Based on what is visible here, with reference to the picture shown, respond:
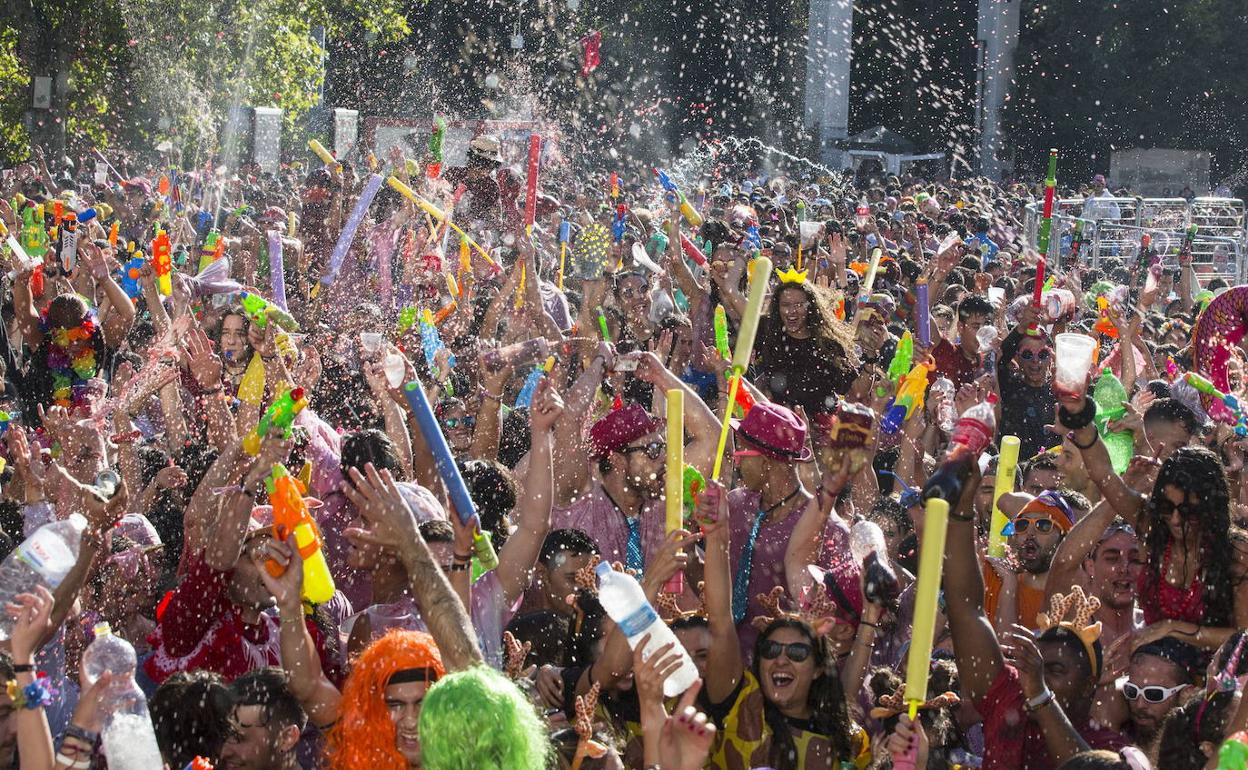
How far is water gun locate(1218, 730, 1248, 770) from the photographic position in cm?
260

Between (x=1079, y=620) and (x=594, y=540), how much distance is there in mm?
1500

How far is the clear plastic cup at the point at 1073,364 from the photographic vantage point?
13.9 feet

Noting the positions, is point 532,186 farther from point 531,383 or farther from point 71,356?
point 71,356

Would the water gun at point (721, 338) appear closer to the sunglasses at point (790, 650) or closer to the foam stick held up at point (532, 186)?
the foam stick held up at point (532, 186)

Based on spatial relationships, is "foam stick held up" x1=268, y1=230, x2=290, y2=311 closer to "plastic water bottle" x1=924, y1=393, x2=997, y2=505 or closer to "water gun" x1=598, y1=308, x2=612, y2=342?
"water gun" x1=598, y1=308, x2=612, y2=342

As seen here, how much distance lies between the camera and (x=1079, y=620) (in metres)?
4.01

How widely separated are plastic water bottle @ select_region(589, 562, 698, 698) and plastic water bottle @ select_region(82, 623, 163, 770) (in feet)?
3.32

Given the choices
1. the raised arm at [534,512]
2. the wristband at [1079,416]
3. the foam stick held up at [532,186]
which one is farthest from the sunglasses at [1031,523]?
the foam stick held up at [532,186]

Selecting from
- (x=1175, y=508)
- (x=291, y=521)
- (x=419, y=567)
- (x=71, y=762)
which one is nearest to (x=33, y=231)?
(x=291, y=521)

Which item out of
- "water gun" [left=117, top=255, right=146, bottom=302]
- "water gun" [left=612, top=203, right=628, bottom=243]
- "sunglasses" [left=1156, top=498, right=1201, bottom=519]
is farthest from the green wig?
"water gun" [left=612, top=203, right=628, bottom=243]

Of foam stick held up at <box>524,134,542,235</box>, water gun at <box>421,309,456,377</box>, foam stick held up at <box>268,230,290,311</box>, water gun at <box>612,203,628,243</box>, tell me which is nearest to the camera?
water gun at <box>421,309,456,377</box>

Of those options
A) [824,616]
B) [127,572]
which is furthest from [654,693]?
[127,572]

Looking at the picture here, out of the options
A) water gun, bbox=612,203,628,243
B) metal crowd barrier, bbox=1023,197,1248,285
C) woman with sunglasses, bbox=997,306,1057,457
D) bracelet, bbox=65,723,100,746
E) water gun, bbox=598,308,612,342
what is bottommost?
metal crowd barrier, bbox=1023,197,1248,285

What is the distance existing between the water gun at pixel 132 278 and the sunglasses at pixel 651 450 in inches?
189
